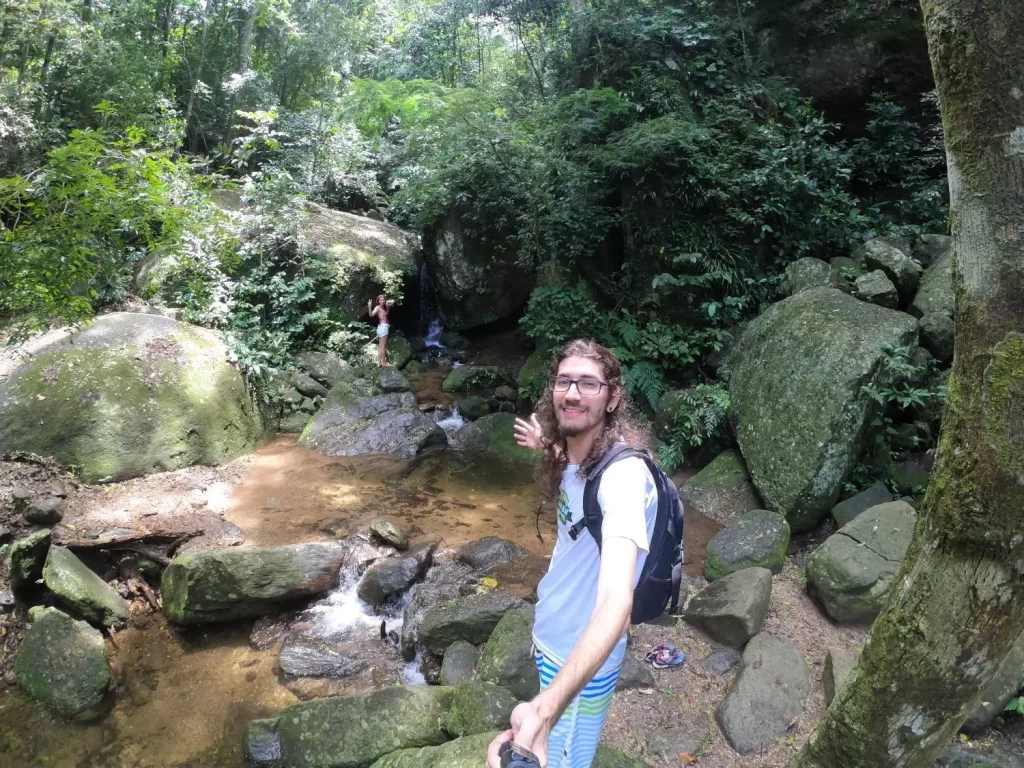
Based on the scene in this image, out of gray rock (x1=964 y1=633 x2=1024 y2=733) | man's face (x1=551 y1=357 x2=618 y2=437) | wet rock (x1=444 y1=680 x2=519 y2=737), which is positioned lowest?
wet rock (x1=444 y1=680 x2=519 y2=737)

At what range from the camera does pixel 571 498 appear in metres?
1.90

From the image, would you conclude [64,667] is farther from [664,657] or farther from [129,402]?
[664,657]

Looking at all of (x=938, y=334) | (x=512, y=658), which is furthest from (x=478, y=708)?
(x=938, y=334)

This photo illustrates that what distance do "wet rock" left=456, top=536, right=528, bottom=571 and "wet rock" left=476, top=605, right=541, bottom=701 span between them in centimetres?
141

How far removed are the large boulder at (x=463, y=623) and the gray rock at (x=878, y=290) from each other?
16.3 ft

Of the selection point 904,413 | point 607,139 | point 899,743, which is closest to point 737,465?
point 904,413

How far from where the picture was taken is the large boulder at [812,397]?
515 cm

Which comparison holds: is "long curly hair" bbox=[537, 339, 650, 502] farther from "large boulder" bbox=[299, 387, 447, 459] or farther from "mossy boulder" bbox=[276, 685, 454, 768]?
"large boulder" bbox=[299, 387, 447, 459]

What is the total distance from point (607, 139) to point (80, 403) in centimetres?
754

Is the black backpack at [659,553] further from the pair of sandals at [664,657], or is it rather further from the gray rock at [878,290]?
the gray rock at [878,290]

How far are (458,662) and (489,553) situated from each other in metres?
1.52

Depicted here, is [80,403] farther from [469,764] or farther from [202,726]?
[469,764]

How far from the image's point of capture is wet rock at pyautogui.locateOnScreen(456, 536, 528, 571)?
5.38 m

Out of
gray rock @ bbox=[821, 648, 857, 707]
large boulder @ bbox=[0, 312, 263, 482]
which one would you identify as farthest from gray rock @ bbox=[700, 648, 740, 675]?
large boulder @ bbox=[0, 312, 263, 482]
